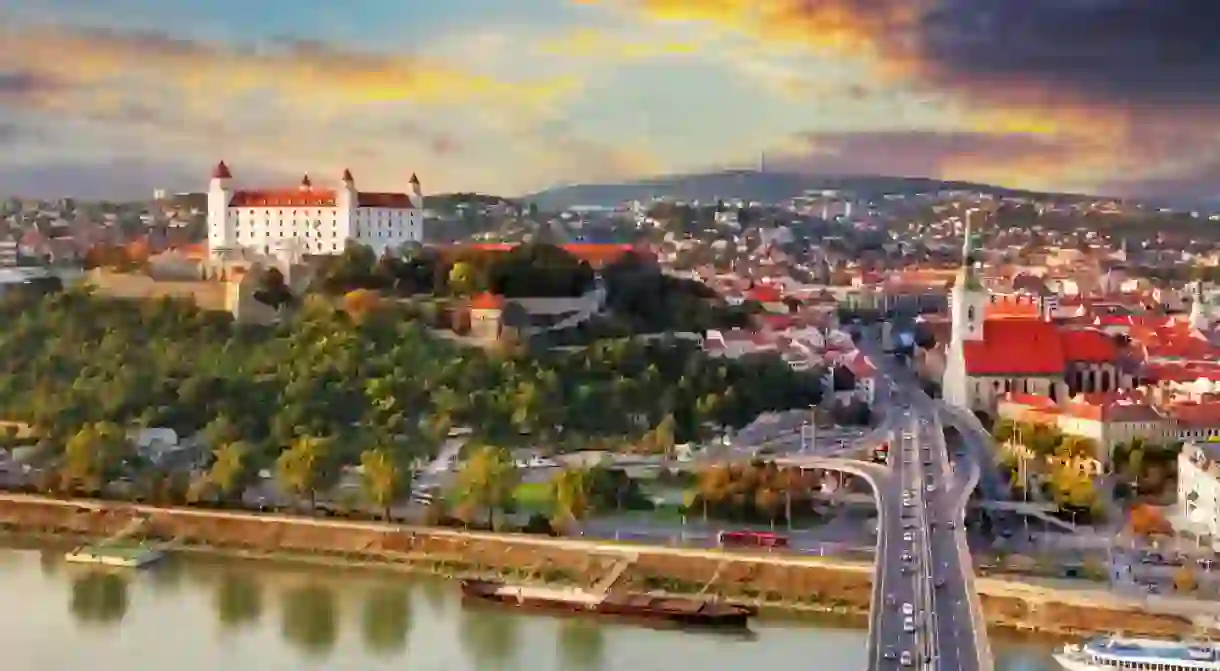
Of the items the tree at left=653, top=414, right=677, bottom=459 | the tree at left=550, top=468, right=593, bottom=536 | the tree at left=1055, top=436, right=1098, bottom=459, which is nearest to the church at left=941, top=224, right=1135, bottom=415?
the tree at left=1055, top=436, right=1098, bottom=459

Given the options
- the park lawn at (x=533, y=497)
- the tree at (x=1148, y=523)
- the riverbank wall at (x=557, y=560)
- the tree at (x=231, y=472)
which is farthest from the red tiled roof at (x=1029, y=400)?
the tree at (x=231, y=472)

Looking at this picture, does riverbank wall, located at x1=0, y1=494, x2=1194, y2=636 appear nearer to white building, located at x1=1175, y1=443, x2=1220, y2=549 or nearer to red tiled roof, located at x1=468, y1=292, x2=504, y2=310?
white building, located at x1=1175, y1=443, x2=1220, y2=549

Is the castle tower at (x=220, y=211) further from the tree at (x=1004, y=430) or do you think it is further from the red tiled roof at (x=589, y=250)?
the tree at (x=1004, y=430)

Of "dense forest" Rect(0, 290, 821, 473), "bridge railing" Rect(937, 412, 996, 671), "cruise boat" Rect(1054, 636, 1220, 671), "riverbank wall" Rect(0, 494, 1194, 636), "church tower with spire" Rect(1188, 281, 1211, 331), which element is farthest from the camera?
"church tower with spire" Rect(1188, 281, 1211, 331)

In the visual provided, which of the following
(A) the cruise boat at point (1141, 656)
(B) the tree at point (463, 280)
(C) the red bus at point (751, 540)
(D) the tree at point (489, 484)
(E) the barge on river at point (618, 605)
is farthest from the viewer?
(B) the tree at point (463, 280)

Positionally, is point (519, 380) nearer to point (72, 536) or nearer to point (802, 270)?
point (72, 536)

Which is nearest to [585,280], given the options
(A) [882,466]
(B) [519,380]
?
(B) [519,380]
